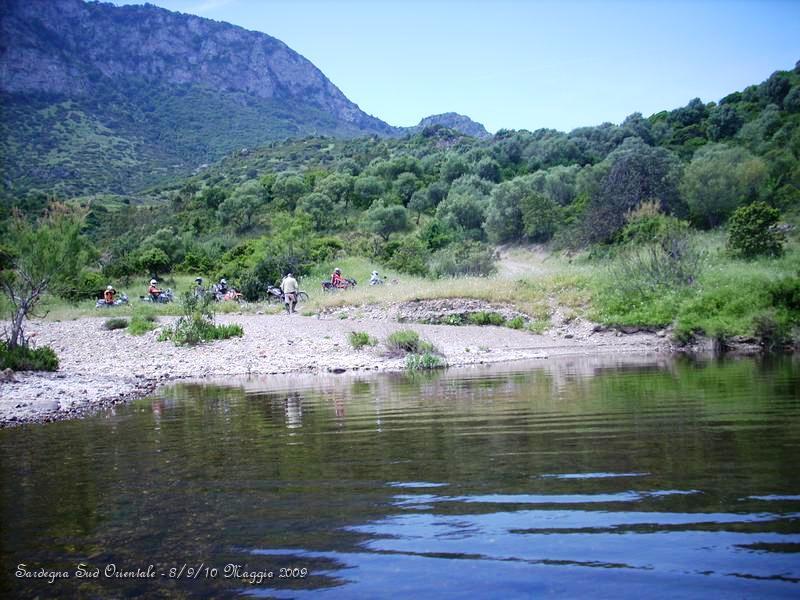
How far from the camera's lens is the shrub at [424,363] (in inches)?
746

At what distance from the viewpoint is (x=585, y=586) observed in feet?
12.5

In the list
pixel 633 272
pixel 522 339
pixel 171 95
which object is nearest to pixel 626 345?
pixel 522 339

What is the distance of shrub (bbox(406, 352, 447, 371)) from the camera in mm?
18938

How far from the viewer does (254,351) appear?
22.6 metres

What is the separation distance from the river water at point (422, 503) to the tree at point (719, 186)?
48.2 meters

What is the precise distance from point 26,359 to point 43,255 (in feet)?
13.9

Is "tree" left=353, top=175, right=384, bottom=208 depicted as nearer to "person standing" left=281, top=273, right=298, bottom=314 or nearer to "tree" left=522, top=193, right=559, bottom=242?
"tree" left=522, top=193, right=559, bottom=242

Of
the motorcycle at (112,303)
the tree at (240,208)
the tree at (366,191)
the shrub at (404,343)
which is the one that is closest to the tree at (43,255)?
the shrub at (404,343)

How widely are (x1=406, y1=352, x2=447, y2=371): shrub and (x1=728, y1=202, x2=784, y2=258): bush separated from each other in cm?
2530

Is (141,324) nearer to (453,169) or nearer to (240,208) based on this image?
(240,208)

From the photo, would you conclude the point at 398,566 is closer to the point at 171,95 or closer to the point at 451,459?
the point at 451,459

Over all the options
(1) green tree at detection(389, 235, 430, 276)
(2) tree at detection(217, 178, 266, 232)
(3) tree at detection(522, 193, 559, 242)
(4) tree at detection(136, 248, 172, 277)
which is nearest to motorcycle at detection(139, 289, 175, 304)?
(4) tree at detection(136, 248, 172, 277)

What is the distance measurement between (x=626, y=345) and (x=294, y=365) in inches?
452

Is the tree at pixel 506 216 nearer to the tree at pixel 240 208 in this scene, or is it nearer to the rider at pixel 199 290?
the tree at pixel 240 208
